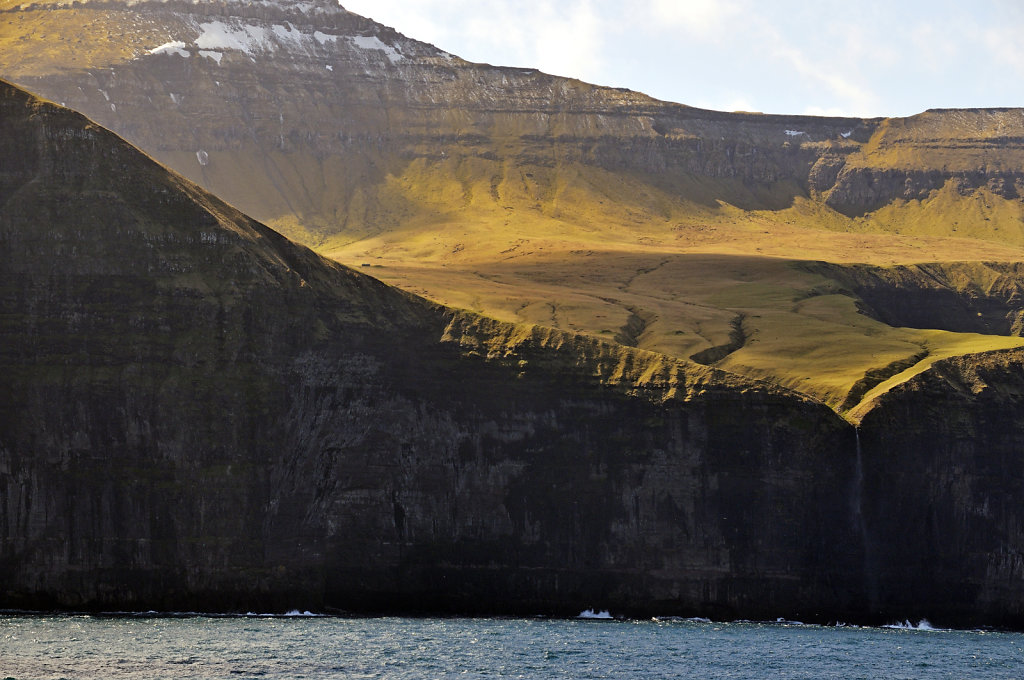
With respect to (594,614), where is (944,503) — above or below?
above

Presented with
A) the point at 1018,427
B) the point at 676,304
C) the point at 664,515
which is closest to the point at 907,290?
the point at 676,304

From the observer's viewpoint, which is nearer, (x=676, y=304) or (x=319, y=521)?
(x=319, y=521)

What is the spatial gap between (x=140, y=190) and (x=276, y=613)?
93.6 ft

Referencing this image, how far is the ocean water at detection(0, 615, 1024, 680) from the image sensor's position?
227ft

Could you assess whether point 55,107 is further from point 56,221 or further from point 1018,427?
point 1018,427

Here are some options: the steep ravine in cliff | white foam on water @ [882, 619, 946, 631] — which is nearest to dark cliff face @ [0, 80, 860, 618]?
the steep ravine in cliff

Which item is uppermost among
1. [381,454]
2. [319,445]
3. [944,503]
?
[319,445]

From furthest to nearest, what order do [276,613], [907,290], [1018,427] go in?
1. [907,290]
2. [1018,427]
3. [276,613]

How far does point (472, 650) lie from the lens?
7750 centimetres

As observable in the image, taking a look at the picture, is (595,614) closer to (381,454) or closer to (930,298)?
(381,454)

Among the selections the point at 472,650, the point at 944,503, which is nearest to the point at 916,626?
the point at 944,503

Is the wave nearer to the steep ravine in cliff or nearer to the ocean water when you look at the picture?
the steep ravine in cliff

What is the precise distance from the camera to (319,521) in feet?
305

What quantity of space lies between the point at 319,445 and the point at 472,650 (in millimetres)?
21790
